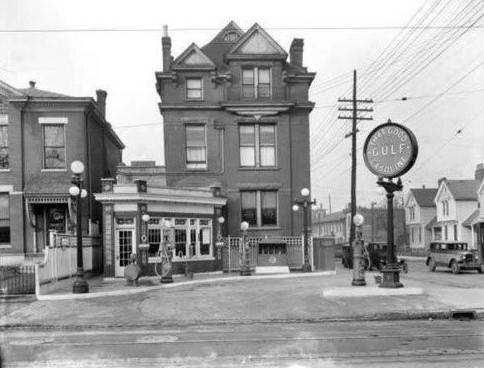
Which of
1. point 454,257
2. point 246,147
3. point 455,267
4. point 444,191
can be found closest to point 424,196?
point 444,191

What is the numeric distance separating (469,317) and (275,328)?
16.5 feet

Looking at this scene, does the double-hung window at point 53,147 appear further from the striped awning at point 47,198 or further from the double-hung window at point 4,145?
the double-hung window at point 4,145

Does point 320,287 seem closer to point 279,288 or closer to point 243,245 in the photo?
point 279,288

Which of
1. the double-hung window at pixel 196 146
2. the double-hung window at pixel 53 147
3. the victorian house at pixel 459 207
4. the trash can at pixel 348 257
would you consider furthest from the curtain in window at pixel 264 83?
the victorian house at pixel 459 207

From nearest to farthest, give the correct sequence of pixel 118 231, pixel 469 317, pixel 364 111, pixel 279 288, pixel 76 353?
pixel 76 353 < pixel 469 317 < pixel 279 288 < pixel 118 231 < pixel 364 111

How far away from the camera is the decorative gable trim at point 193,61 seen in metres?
30.8

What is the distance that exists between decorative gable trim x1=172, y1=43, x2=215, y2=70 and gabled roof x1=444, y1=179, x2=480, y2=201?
33.4m

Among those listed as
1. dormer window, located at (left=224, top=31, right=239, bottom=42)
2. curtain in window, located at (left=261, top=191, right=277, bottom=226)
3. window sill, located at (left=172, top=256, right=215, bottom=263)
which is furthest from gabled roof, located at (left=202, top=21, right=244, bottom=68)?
window sill, located at (left=172, top=256, right=215, bottom=263)

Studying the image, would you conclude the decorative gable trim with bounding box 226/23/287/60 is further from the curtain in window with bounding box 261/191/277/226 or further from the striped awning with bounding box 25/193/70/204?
the striped awning with bounding box 25/193/70/204

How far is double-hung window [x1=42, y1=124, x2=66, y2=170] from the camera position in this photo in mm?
27125

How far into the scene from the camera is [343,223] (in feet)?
321

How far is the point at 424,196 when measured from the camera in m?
67.9

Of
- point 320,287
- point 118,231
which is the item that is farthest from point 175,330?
point 118,231

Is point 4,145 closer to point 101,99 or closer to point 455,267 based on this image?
point 101,99
